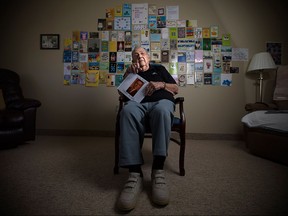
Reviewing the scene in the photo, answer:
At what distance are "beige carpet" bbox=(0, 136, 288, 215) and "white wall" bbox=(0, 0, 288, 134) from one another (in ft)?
2.45

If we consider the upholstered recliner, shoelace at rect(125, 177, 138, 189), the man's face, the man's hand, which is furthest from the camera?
the upholstered recliner

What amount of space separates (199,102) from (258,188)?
1.51 m

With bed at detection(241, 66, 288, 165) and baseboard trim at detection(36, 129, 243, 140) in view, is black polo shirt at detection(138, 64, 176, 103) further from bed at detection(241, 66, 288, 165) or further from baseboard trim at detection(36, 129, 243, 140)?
baseboard trim at detection(36, 129, 243, 140)

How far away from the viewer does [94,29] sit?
250 cm

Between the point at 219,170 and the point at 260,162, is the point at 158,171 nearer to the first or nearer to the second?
the point at 219,170

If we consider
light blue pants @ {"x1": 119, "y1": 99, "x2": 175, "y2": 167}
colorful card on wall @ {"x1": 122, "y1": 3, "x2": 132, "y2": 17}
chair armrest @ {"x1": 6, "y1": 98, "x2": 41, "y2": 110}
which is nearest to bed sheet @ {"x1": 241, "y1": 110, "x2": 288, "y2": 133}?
light blue pants @ {"x1": 119, "y1": 99, "x2": 175, "y2": 167}

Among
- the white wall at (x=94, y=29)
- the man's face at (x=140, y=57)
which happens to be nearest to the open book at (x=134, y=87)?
the man's face at (x=140, y=57)

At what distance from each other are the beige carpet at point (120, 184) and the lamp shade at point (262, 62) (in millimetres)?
1097

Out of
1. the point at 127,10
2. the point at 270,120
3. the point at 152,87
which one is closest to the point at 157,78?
the point at 152,87

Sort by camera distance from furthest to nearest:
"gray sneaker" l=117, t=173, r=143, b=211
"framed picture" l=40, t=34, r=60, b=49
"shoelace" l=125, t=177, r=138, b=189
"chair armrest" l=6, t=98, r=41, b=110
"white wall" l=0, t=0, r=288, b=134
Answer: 1. "framed picture" l=40, t=34, r=60, b=49
2. "white wall" l=0, t=0, r=288, b=134
3. "chair armrest" l=6, t=98, r=41, b=110
4. "shoelace" l=125, t=177, r=138, b=189
5. "gray sneaker" l=117, t=173, r=143, b=211

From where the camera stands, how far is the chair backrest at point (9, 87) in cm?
209

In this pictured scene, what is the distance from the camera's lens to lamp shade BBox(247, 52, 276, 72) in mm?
2143

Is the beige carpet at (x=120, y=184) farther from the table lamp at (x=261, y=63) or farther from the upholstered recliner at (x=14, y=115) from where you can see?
the table lamp at (x=261, y=63)

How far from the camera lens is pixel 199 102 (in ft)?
8.02
